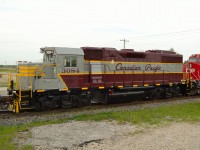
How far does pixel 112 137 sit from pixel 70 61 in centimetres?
723

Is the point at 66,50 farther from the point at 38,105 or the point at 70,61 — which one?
the point at 38,105

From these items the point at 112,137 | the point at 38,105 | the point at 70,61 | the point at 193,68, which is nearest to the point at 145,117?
the point at 112,137

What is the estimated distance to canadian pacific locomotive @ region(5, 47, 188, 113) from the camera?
50.4 feet

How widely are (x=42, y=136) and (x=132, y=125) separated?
3.86 metres

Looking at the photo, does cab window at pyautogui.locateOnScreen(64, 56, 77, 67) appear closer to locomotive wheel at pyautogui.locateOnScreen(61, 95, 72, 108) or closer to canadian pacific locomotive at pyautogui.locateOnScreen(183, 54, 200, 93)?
locomotive wheel at pyautogui.locateOnScreen(61, 95, 72, 108)

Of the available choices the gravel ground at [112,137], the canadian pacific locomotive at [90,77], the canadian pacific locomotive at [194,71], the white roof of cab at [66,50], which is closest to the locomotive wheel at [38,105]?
the canadian pacific locomotive at [90,77]

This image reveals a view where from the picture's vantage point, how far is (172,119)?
531 inches

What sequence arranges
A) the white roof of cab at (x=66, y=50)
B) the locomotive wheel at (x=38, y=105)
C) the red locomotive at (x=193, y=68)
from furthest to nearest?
the red locomotive at (x=193, y=68) → the white roof of cab at (x=66, y=50) → the locomotive wheel at (x=38, y=105)

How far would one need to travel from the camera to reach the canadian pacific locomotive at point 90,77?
1538cm

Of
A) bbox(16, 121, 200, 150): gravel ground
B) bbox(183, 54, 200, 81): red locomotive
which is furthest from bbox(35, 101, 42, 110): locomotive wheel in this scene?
bbox(183, 54, 200, 81): red locomotive

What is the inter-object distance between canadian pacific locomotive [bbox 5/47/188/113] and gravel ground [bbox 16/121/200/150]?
12.7 ft

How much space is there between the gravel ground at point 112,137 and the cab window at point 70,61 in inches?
183

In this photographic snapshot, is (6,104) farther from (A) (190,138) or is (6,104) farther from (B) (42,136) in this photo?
(A) (190,138)

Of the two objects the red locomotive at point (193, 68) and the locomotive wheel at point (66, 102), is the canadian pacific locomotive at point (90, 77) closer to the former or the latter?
the locomotive wheel at point (66, 102)
